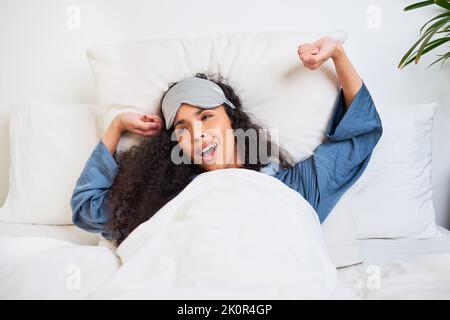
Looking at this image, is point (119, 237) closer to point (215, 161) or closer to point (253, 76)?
point (215, 161)

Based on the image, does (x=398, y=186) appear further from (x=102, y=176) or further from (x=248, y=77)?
(x=102, y=176)

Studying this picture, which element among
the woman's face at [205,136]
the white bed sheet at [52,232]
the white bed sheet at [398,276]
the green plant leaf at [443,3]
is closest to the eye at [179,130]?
the woman's face at [205,136]

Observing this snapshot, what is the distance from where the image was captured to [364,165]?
123cm

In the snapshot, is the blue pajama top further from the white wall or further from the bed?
the white wall

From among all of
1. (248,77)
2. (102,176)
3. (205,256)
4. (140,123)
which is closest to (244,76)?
(248,77)

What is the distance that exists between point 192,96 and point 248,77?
0.20 metres

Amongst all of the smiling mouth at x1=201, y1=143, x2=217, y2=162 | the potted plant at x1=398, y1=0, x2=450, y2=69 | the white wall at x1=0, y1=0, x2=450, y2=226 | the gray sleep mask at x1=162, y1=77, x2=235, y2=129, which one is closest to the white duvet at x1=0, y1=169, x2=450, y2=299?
the smiling mouth at x1=201, y1=143, x2=217, y2=162

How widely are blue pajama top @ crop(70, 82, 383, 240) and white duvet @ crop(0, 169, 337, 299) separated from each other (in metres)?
0.16

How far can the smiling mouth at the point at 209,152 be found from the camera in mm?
1157

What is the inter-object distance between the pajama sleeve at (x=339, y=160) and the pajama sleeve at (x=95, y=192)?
18.3 inches

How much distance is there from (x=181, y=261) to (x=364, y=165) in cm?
62

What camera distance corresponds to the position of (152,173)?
4.12ft
